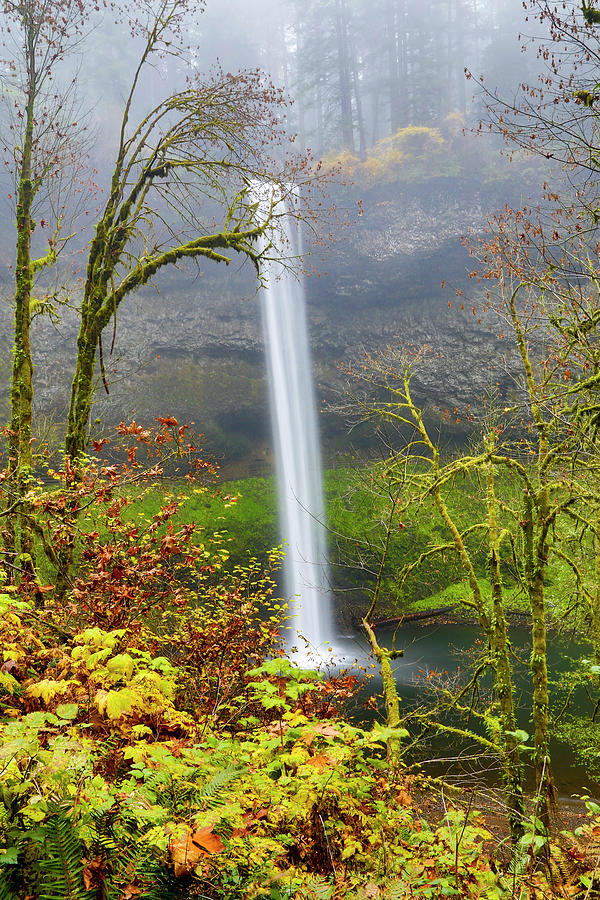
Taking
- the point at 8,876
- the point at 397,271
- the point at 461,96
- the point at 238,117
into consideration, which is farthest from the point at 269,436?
the point at 461,96

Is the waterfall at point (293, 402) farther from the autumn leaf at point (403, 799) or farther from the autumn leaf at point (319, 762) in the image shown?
the autumn leaf at point (319, 762)

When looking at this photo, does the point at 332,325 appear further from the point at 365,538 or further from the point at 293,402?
the point at 365,538

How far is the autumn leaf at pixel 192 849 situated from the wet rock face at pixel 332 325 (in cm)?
2200

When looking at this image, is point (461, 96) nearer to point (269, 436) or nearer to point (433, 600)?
point (269, 436)

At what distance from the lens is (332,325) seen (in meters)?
24.9

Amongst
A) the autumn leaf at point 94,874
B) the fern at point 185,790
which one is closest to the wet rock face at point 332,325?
the fern at point 185,790

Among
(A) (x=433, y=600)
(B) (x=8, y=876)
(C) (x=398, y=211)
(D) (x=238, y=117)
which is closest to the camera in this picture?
(B) (x=8, y=876)

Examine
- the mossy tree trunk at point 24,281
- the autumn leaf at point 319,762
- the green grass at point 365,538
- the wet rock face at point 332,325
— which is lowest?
the green grass at point 365,538

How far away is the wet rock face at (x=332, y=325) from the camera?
22953 millimetres

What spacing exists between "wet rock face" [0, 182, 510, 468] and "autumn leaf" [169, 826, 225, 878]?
2200 cm

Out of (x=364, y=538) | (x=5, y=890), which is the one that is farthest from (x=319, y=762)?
(x=364, y=538)

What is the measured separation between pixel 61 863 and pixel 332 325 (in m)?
A: 24.7

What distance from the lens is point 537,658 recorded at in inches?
246

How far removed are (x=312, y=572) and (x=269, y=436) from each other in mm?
7037
